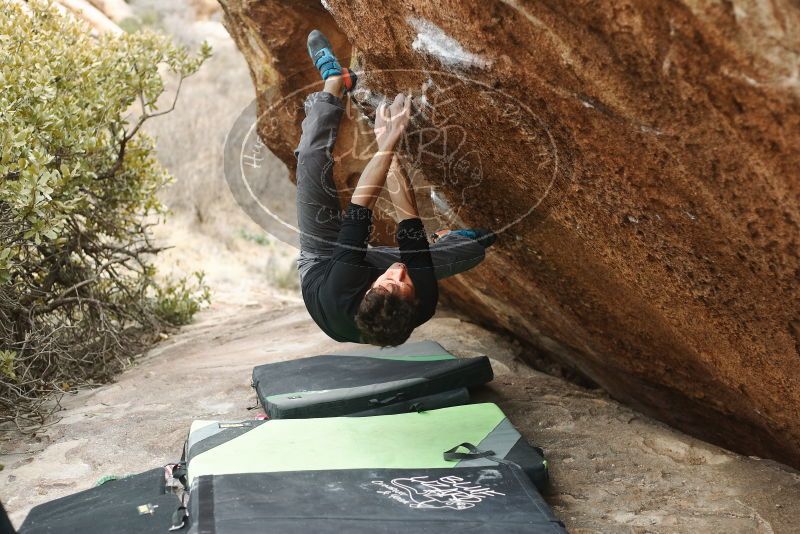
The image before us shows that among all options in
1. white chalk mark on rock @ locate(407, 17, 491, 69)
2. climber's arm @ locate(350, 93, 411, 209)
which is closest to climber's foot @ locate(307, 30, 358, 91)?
climber's arm @ locate(350, 93, 411, 209)

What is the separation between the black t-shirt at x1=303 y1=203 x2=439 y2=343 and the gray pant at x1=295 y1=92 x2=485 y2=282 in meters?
0.15

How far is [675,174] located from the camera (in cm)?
222

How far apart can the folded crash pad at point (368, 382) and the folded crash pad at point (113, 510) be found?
2.52 feet

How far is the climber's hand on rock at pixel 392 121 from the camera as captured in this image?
2.98 metres

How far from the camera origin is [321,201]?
316 centimetres

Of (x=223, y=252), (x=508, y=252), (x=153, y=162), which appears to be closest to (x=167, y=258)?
(x=223, y=252)

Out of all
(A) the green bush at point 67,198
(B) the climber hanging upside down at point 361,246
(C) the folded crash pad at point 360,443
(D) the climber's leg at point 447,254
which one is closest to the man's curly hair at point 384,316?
(B) the climber hanging upside down at point 361,246

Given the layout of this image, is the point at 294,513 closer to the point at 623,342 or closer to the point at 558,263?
the point at 558,263

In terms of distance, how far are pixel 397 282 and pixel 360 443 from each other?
0.67 meters

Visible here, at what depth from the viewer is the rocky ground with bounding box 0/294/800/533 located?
277cm

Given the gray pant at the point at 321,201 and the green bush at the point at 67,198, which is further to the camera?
the green bush at the point at 67,198

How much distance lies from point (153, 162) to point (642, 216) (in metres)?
4.72

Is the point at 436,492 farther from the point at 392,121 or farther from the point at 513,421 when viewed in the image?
the point at 392,121

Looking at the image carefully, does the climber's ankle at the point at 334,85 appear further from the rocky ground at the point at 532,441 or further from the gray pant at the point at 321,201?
the rocky ground at the point at 532,441
